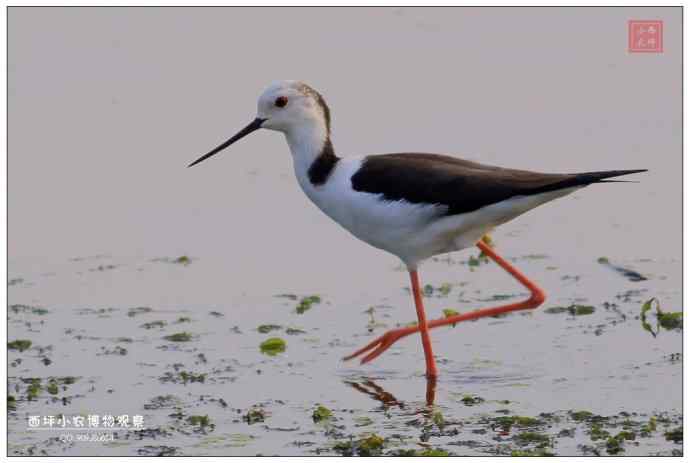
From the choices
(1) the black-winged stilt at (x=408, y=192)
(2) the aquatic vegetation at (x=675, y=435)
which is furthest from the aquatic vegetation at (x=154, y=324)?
(2) the aquatic vegetation at (x=675, y=435)

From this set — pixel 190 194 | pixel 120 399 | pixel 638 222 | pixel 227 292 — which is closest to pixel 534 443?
pixel 120 399

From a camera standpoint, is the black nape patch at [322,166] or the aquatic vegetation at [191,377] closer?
the aquatic vegetation at [191,377]

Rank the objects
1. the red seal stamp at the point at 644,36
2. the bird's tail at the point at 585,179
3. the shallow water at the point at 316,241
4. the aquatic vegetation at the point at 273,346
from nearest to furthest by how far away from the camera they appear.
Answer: the shallow water at the point at 316,241 < the bird's tail at the point at 585,179 < the aquatic vegetation at the point at 273,346 < the red seal stamp at the point at 644,36

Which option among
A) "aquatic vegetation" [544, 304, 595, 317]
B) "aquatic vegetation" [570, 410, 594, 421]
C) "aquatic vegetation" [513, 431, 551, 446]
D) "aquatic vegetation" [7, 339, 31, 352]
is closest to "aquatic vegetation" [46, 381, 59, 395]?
"aquatic vegetation" [7, 339, 31, 352]

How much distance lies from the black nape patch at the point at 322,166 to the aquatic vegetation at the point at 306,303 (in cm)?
87

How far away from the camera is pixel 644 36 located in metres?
9.07

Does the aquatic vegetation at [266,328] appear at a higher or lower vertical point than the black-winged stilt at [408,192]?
lower

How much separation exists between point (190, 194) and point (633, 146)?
133 inches

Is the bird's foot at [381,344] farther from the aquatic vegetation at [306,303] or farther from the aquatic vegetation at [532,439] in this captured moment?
the aquatic vegetation at [532,439]

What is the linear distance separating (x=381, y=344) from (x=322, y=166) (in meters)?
1.04

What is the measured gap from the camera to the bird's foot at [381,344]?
739 centimetres

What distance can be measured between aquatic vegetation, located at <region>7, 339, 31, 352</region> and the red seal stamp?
4.07 metres

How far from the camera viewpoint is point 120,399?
6836 millimetres

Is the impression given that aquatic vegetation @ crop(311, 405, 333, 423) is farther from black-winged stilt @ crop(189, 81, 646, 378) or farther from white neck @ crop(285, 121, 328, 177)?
white neck @ crop(285, 121, 328, 177)
